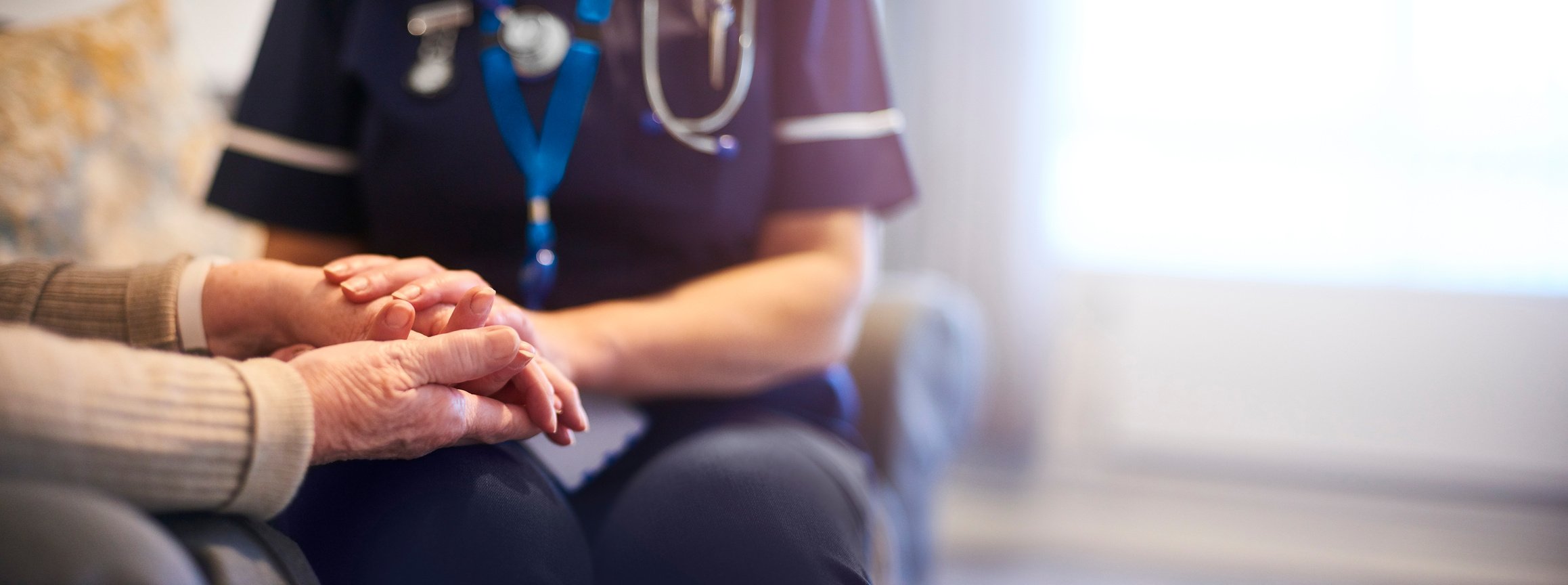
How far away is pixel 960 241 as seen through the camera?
2.28 m

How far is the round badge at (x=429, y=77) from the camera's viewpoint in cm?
70

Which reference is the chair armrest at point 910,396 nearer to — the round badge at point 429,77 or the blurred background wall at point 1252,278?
the round badge at point 429,77

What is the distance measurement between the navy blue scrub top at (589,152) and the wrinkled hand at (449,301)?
0.14 meters

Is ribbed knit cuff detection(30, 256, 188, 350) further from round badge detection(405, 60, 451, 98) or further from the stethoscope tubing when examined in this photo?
the stethoscope tubing

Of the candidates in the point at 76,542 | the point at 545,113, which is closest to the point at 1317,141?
the point at 545,113

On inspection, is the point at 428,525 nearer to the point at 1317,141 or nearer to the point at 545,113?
the point at 545,113

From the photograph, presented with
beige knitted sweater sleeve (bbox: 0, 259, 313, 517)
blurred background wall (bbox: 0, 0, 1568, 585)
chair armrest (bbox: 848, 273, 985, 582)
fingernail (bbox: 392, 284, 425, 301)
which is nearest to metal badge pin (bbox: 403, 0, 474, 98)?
fingernail (bbox: 392, 284, 425, 301)

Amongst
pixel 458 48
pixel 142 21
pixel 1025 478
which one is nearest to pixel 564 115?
pixel 458 48

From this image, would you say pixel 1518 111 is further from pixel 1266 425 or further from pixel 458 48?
pixel 458 48

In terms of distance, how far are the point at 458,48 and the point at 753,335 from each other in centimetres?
30

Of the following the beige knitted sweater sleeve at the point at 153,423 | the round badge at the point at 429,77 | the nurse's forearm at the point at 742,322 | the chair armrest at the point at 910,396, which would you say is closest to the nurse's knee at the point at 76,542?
the beige knitted sweater sleeve at the point at 153,423

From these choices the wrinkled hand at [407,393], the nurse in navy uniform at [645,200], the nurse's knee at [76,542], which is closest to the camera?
the nurse's knee at [76,542]

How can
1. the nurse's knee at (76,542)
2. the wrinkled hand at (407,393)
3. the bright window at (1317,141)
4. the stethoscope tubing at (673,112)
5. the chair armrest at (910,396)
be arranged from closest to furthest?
the nurse's knee at (76,542), the wrinkled hand at (407,393), the stethoscope tubing at (673,112), the chair armrest at (910,396), the bright window at (1317,141)

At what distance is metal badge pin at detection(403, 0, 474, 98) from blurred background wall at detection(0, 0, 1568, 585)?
1450mm
